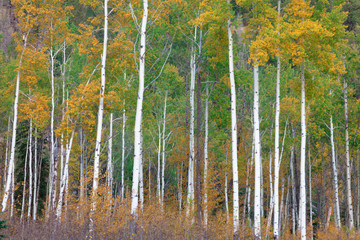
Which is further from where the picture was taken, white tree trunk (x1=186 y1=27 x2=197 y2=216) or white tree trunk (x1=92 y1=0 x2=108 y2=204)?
white tree trunk (x1=186 y1=27 x2=197 y2=216)

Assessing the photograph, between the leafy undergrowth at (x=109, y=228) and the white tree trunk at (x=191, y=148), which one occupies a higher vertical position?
the white tree trunk at (x=191, y=148)

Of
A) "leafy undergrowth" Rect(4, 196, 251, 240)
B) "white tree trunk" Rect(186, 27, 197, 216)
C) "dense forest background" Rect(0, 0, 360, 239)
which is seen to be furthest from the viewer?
"white tree trunk" Rect(186, 27, 197, 216)

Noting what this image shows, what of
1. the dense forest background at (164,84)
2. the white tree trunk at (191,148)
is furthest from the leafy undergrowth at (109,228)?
the white tree trunk at (191,148)

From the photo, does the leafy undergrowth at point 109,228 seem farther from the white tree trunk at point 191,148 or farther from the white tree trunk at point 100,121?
the white tree trunk at point 191,148

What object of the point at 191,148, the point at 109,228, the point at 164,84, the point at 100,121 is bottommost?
the point at 109,228

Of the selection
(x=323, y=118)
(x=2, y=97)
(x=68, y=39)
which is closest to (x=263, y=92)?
(x=323, y=118)

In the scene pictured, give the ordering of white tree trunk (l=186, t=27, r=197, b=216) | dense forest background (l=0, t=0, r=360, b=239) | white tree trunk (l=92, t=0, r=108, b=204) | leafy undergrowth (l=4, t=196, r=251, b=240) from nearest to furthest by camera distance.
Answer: leafy undergrowth (l=4, t=196, r=251, b=240), white tree trunk (l=92, t=0, r=108, b=204), dense forest background (l=0, t=0, r=360, b=239), white tree trunk (l=186, t=27, r=197, b=216)

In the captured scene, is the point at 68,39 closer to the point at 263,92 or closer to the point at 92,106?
the point at 92,106

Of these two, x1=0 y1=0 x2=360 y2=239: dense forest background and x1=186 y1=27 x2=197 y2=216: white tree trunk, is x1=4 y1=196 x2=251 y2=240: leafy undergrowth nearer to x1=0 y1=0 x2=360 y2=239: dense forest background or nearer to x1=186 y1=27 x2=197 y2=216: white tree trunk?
x1=0 y1=0 x2=360 y2=239: dense forest background

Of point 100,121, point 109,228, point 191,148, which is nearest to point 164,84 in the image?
point 191,148

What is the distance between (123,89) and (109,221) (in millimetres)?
5905

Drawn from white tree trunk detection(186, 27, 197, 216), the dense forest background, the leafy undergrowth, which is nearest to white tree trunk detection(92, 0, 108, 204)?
the dense forest background

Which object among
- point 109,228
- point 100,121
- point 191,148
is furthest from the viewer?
point 191,148

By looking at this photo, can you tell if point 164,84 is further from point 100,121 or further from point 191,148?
point 100,121
